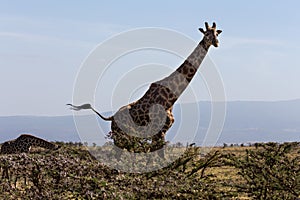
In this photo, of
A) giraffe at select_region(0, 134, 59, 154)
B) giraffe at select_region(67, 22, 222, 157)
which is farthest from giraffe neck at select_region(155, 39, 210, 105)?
giraffe at select_region(0, 134, 59, 154)

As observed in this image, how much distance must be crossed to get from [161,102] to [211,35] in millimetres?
2333

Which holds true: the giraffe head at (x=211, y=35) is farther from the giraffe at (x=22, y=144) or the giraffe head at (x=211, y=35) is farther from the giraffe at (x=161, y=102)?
the giraffe at (x=22, y=144)

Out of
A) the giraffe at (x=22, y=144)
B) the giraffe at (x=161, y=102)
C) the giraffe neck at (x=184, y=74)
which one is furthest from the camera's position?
the giraffe at (x=22, y=144)

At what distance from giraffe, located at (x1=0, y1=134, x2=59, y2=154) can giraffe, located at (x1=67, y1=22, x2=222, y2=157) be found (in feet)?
22.1

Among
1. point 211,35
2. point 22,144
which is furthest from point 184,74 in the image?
point 22,144

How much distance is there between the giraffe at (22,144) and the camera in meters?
21.5

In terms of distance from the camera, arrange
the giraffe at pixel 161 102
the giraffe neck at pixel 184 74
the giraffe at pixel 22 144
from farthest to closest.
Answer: the giraffe at pixel 22 144 < the giraffe neck at pixel 184 74 < the giraffe at pixel 161 102

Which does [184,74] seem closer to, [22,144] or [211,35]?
[211,35]

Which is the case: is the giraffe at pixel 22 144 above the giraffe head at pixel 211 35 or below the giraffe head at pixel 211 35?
below

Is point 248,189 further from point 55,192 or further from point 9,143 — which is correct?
point 9,143

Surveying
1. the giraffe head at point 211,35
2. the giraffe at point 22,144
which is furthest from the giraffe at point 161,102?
the giraffe at point 22,144

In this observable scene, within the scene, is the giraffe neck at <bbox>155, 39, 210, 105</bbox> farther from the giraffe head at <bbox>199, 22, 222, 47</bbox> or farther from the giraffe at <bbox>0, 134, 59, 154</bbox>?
the giraffe at <bbox>0, 134, 59, 154</bbox>

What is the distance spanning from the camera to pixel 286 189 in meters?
10.0

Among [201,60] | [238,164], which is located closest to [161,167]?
[238,164]
